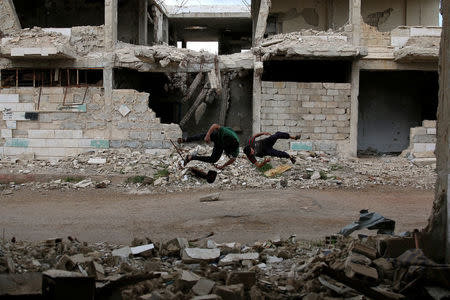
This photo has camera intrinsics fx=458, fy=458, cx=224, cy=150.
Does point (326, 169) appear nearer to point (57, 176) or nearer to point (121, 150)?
point (121, 150)

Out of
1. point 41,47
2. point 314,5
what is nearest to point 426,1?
point 314,5

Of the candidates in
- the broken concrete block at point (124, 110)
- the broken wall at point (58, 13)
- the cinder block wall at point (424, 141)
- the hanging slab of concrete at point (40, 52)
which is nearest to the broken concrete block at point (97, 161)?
the broken concrete block at point (124, 110)

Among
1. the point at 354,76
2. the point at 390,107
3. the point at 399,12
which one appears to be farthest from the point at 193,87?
the point at 399,12

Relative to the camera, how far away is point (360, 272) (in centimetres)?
405

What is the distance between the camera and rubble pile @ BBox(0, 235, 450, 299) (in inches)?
152

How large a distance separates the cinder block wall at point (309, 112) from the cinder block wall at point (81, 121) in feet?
10.4

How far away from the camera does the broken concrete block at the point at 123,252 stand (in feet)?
17.6

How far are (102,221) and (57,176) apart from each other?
17.6 feet

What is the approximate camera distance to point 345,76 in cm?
1633

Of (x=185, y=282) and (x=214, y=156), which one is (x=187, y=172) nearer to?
(x=214, y=156)

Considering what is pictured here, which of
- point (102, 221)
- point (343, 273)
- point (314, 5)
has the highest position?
point (314, 5)

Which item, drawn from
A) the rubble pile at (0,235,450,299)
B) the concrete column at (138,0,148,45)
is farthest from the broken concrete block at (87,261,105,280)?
the concrete column at (138,0,148,45)

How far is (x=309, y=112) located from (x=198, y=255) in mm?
10570

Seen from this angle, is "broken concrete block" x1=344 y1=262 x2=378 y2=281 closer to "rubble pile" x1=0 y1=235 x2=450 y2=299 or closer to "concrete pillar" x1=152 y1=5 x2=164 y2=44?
"rubble pile" x1=0 y1=235 x2=450 y2=299
